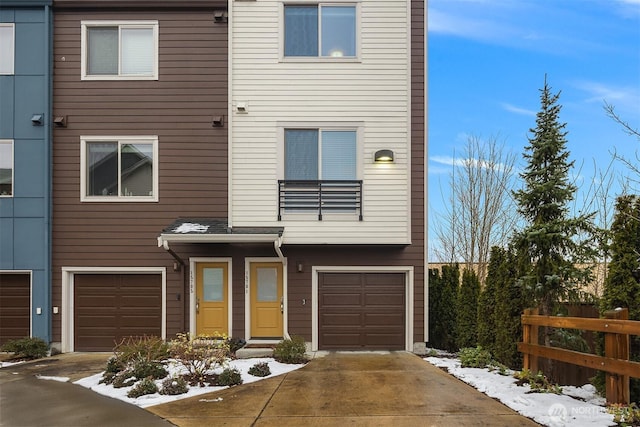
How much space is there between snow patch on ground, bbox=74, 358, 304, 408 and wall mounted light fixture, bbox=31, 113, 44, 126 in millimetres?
5488

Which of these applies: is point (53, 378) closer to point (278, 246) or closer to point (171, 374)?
point (171, 374)

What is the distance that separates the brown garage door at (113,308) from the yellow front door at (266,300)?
1984mm

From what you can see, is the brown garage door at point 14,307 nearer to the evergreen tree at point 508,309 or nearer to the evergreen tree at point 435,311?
the evergreen tree at point 435,311

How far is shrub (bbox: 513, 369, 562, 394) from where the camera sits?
19.9 feet

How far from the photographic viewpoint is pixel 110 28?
10266 mm

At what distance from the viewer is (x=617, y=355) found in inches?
207

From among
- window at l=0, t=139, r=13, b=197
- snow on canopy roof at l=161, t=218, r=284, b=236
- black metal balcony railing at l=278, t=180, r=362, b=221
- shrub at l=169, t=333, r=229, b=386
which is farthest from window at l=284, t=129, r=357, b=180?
window at l=0, t=139, r=13, b=197

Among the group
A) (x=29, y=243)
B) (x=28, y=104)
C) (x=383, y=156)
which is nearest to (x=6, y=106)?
(x=28, y=104)

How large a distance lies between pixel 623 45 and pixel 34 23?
13966mm

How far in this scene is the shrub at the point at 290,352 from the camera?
27.6ft

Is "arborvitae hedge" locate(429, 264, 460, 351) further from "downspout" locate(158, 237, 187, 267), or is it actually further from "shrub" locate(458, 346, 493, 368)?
"downspout" locate(158, 237, 187, 267)

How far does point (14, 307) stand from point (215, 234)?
15.9 ft

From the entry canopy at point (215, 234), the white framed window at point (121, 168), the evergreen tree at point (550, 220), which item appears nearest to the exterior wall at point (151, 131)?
the white framed window at point (121, 168)

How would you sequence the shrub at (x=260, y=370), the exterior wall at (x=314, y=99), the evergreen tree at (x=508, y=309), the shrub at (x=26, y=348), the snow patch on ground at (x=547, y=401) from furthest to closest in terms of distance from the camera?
the exterior wall at (x=314, y=99), the shrub at (x=26, y=348), the evergreen tree at (x=508, y=309), the shrub at (x=260, y=370), the snow patch on ground at (x=547, y=401)
